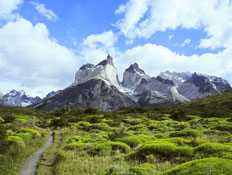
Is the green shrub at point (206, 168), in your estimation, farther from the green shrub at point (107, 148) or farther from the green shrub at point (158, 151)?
the green shrub at point (107, 148)

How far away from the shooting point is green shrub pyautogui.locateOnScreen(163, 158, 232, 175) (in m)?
6.77

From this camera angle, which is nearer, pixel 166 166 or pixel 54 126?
pixel 166 166

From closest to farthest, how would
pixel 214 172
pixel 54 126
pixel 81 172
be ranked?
pixel 214 172, pixel 81 172, pixel 54 126

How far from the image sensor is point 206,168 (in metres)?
6.95

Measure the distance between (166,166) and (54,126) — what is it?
98.0 feet

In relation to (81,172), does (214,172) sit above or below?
above

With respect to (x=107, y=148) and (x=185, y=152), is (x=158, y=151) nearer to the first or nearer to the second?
(x=185, y=152)

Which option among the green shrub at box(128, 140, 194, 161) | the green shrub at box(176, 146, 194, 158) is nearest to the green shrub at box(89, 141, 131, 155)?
the green shrub at box(128, 140, 194, 161)

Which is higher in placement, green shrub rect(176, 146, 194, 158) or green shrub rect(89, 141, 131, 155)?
green shrub rect(176, 146, 194, 158)

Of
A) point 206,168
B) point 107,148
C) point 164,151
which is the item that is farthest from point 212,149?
point 107,148

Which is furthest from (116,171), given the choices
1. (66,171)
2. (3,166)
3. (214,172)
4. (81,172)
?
(3,166)

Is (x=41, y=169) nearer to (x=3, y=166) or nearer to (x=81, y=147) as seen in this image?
(x=3, y=166)

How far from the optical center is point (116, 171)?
8102 millimetres

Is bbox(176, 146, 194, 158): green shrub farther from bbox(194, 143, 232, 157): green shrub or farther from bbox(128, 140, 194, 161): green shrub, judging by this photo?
bbox(194, 143, 232, 157): green shrub
